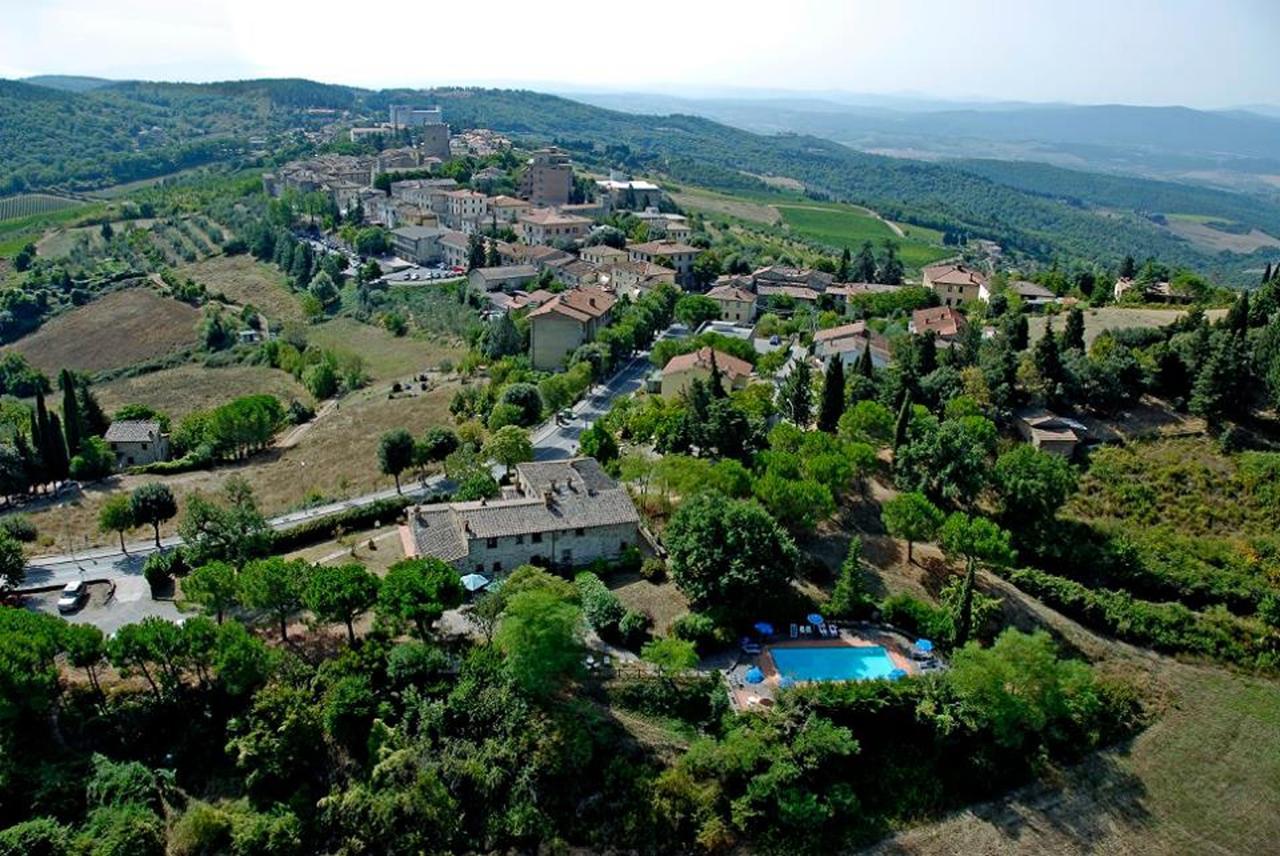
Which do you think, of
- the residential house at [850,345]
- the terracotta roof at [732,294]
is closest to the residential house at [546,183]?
the terracotta roof at [732,294]

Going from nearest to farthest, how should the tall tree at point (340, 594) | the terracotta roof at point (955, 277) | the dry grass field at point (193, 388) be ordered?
1. the tall tree at point (340, 594)
2. the dry grass field at point (193, 388)
3. the terracotta roof at point (955, 277)

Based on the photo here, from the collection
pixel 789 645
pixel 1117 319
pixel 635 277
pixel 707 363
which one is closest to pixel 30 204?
pixel 635 277

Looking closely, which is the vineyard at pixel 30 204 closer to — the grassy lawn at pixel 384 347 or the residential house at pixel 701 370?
the grassy lawn at pixel 384 347

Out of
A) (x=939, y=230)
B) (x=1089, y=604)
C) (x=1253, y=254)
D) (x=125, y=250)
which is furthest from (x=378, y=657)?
(x=1253, y=254)

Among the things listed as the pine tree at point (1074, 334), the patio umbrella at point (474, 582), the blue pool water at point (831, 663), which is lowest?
the blue pool water at point (831, 663)

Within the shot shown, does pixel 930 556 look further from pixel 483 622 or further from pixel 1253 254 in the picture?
pixel 1253 254

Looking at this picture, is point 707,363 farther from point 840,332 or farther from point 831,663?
point 831,663
